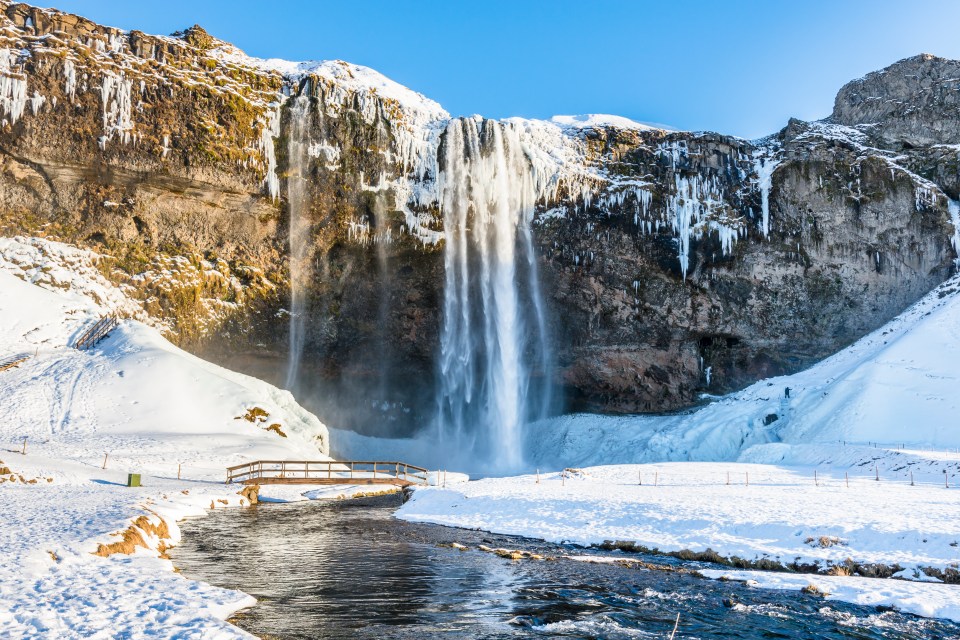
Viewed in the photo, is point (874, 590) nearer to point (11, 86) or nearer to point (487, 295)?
point (487, 295)

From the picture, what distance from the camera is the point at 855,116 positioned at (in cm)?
6519

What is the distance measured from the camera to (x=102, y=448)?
102 ft

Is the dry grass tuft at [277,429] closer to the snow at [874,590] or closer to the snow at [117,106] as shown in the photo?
the snow at [117,106]

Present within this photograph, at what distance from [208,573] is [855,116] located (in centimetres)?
7304

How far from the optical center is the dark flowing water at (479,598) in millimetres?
9664

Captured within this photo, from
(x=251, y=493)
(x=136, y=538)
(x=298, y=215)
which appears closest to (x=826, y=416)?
(x=251, y=493)

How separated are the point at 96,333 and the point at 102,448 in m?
13.1

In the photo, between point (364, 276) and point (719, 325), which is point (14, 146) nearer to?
point (364, 276)

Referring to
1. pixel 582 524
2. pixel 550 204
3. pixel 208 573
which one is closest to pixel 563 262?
pixel 550 204

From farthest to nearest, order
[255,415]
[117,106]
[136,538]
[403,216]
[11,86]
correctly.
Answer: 1. [403,216]
2. [117,106]
3. [11,86]
4. [255,415]
5. [136,538]

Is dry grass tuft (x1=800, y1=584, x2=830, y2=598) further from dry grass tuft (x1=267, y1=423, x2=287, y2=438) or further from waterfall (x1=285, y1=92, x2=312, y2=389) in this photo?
waterfall (x1=285, y1=92, x2=312, y2=389)

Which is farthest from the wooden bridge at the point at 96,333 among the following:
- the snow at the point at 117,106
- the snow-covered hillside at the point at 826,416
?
the snow-covered hillside at the point at 826,416

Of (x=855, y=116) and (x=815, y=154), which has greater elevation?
(x=855, y=116)

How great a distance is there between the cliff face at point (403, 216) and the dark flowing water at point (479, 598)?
34005 millimetres
